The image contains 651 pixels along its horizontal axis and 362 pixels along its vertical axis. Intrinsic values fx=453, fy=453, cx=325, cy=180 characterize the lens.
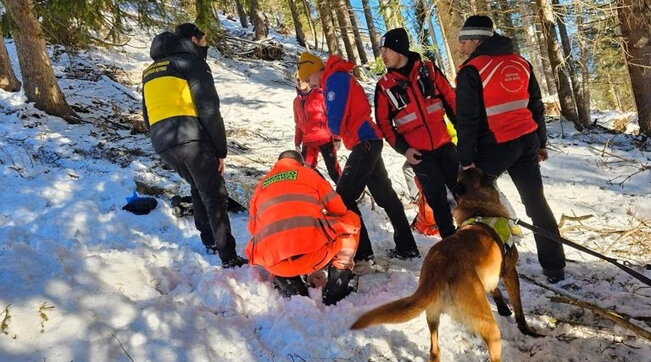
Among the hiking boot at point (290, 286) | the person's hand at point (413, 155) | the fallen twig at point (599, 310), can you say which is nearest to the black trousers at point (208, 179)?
the hiking boot at point (290, 286)

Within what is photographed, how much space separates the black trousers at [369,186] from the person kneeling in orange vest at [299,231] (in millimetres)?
448

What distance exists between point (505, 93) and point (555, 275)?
5.42ft

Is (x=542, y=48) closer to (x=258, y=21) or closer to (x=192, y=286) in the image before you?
(x=258, y=21)

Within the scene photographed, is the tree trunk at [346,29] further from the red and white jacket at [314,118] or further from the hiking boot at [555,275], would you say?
the hiking boot at [555,275]

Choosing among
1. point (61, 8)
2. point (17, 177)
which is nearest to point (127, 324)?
point (17, 177)

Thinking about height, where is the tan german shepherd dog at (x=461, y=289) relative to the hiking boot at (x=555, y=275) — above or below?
above

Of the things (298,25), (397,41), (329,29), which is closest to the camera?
(397,41)

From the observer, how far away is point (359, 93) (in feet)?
13.7

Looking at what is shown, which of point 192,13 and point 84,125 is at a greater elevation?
point 192,13

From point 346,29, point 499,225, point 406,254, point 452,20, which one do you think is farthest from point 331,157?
point 346,29

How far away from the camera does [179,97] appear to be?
3990 millimetres

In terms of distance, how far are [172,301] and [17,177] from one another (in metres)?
4.39

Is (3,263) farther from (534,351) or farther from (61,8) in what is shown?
(61,8)

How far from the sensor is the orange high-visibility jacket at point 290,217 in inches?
132
